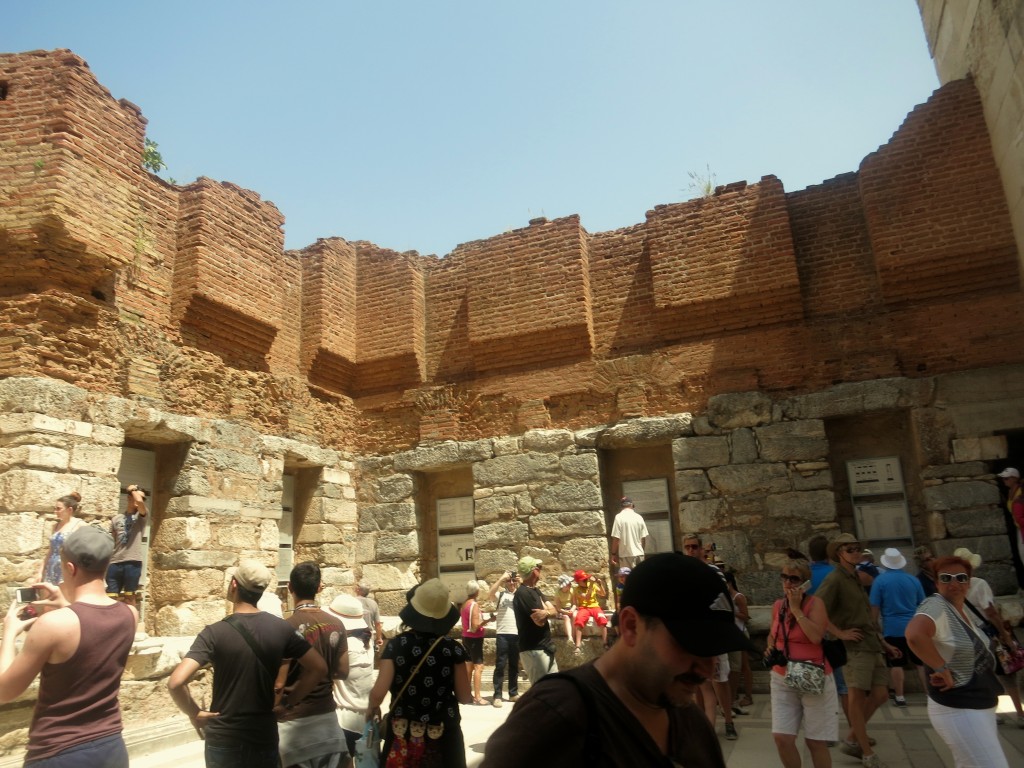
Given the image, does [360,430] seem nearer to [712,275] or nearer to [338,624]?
[712,275]

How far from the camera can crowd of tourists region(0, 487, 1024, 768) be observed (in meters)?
1.51

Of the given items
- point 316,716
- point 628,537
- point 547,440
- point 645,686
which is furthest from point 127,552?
point 645,686

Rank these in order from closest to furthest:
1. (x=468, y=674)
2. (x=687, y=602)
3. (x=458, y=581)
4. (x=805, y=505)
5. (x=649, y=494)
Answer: (x=687, y=602) < (x=468, y=674) < (x=805, y=505) < (x=649, y=494) < (x=458, y=581)

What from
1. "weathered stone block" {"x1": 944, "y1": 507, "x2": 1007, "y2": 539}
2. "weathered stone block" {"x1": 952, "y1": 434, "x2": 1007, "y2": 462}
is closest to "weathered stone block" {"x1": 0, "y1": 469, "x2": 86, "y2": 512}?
"weathered stone block" {"x1": 944, "y1": 507, "x2": 1007, "y2": 539}

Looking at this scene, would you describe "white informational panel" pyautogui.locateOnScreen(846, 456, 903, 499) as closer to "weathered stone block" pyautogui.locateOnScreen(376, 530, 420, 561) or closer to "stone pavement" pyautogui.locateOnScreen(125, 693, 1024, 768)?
Answer: "stone pavement" pyautogui.locateOnScreen(125, 693, 1024, 768)

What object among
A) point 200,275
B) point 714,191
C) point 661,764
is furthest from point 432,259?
point 661,764

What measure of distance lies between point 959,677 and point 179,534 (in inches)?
295

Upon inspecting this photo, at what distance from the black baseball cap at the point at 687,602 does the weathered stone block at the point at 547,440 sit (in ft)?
26.4

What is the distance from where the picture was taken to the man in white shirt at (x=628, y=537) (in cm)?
830

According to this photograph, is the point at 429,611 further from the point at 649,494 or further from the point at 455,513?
the point at 455,513

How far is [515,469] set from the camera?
9828 millimetres

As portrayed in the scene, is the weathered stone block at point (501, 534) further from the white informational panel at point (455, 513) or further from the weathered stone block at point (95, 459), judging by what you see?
the weathered stone block at point (95, 459)

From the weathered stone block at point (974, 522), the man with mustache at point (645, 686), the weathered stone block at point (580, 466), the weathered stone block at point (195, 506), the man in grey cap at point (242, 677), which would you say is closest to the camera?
the man with mustache at point (645, 686)

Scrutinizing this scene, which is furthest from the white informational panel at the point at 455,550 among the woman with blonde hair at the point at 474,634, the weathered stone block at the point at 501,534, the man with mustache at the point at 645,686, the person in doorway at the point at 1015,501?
the man with mustache at the point at 645,686
